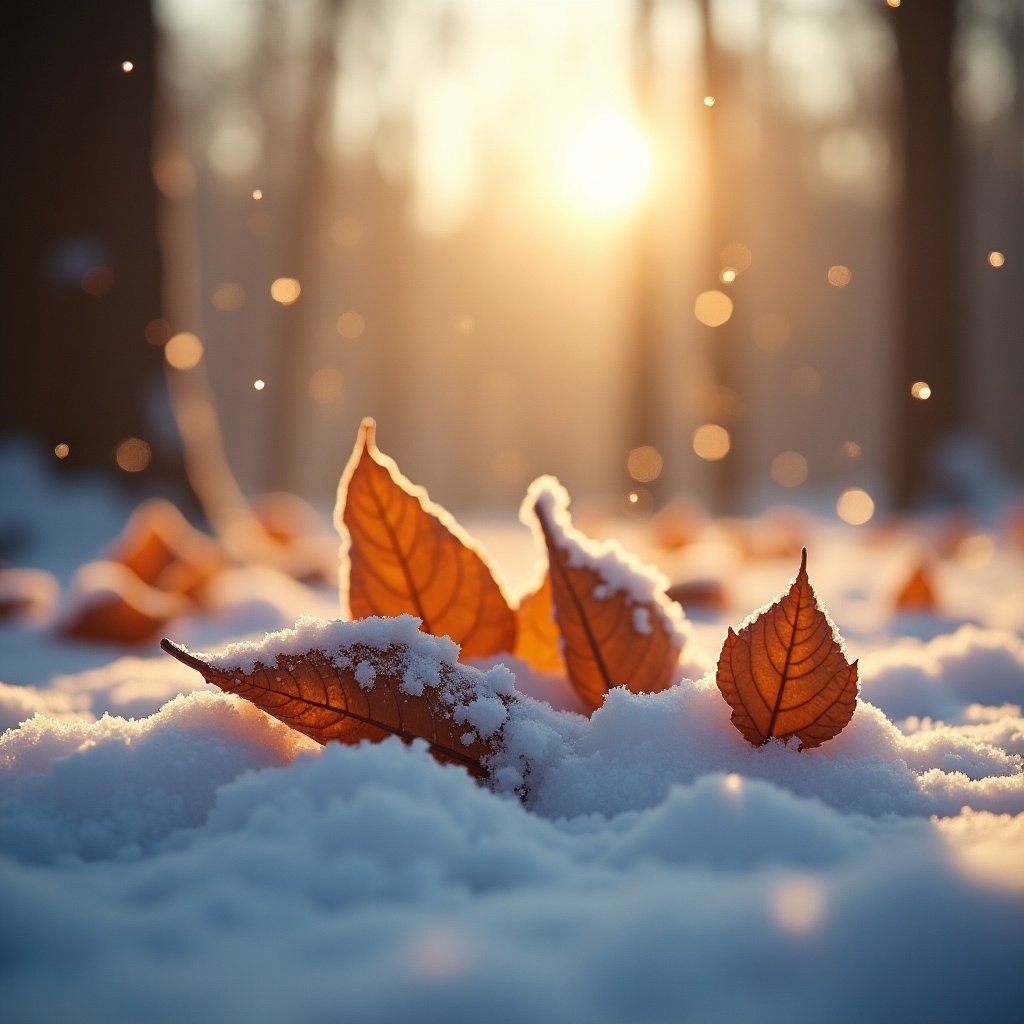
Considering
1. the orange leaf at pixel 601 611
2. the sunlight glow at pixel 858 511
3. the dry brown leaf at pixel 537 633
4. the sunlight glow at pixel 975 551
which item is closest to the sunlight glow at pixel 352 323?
the sunlight glow at pixel 858 511

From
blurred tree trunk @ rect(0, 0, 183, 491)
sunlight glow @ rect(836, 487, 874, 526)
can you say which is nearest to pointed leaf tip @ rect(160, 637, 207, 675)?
blurred tree trunk @ rect(0, 0, 183, 491)

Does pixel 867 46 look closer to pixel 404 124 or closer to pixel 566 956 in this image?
pixel 404 124

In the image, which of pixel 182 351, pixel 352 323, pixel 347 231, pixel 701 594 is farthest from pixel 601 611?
pixel 352 323

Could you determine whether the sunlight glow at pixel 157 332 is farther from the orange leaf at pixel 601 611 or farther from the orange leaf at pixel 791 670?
the orange leaf at pixel 791 670

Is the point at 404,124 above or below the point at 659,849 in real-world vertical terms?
above

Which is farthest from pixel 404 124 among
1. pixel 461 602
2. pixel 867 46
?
pixel 461 602

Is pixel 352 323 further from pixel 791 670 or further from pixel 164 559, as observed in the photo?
pixel 791 670
